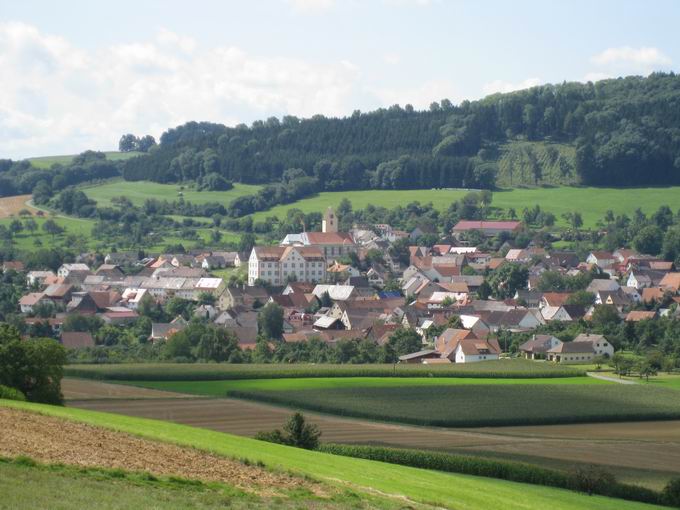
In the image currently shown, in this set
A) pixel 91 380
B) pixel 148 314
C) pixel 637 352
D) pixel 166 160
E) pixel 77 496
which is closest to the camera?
pixel 77 496

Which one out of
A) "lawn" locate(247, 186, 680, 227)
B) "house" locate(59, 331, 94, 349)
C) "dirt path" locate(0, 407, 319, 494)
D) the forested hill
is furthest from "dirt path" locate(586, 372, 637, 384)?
the forested hill

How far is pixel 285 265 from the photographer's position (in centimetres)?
12588

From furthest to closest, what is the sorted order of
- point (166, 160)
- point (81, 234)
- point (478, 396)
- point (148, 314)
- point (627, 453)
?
point (166, 160) < point (81, 234) < point (148, 314) < point (478, 396) < point (627, 453)

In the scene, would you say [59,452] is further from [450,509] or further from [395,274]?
[395,274]

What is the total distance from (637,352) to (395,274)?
169 feet

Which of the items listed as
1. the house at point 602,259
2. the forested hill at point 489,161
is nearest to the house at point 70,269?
the house at point 602,259

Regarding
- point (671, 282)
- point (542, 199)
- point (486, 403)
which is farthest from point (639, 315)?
point (542, 199)

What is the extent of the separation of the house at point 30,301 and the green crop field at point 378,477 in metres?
75.1

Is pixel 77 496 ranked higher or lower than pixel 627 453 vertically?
higher

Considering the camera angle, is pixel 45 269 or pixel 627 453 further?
pixel 45 269

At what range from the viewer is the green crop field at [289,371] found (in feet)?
209

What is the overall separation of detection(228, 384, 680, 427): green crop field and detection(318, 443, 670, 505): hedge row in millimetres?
13563

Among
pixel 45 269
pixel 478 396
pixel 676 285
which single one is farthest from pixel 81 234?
pixel 478 396

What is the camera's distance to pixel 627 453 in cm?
4275
